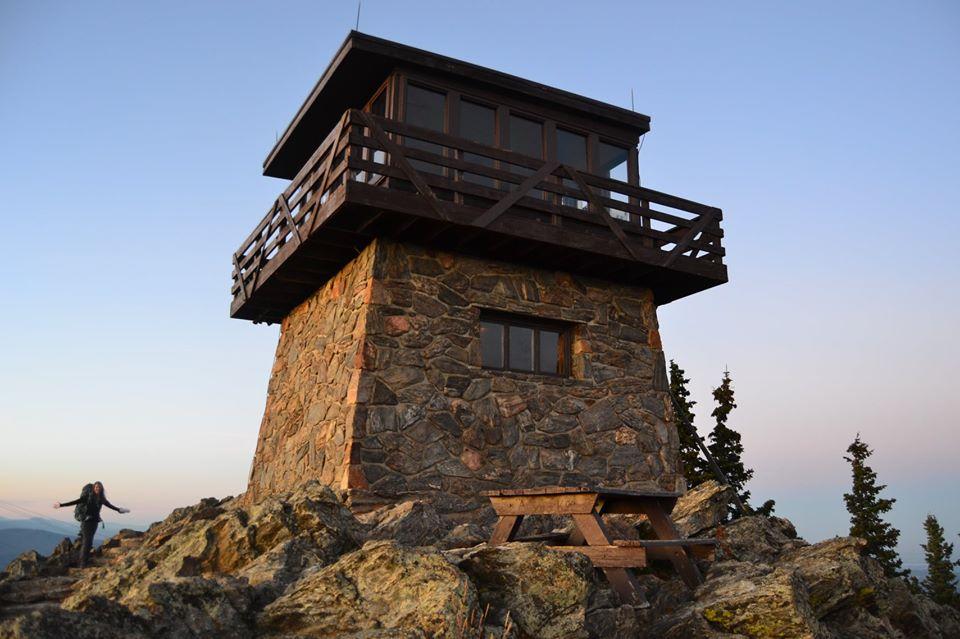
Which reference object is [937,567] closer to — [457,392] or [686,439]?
[686,439]

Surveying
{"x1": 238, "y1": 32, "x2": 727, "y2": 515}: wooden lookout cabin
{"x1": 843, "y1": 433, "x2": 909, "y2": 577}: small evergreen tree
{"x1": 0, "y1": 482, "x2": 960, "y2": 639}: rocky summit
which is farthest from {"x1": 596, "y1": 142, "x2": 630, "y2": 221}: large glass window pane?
{"x1": 843, "y1": 433, "x2": 909, "y2": 577}: small evergreen tree

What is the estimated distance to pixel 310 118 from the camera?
15969mm

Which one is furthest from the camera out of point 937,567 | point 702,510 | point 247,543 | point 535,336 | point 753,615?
point 937,567

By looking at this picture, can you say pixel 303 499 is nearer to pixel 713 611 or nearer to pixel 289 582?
pixel 289 582

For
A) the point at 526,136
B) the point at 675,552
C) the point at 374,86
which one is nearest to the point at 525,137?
the point at 526,136

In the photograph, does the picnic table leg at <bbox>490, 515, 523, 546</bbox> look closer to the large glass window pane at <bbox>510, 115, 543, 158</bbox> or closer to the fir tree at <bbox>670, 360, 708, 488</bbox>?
the large glass window pane at <bbox>510, 115, 543, 158</bbox>

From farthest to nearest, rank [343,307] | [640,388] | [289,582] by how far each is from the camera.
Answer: [640,388], [343,307], [289,582]

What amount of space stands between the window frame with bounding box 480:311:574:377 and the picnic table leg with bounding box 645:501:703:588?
4.37 m

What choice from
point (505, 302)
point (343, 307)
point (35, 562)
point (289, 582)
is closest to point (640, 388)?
point (505, 302)

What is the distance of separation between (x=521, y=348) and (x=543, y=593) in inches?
268

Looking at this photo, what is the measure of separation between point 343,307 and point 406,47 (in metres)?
4.56

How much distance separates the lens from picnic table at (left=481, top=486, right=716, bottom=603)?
7633 millimetres

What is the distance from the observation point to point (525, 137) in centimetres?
1432

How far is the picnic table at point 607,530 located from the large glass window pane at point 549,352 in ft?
14.1
